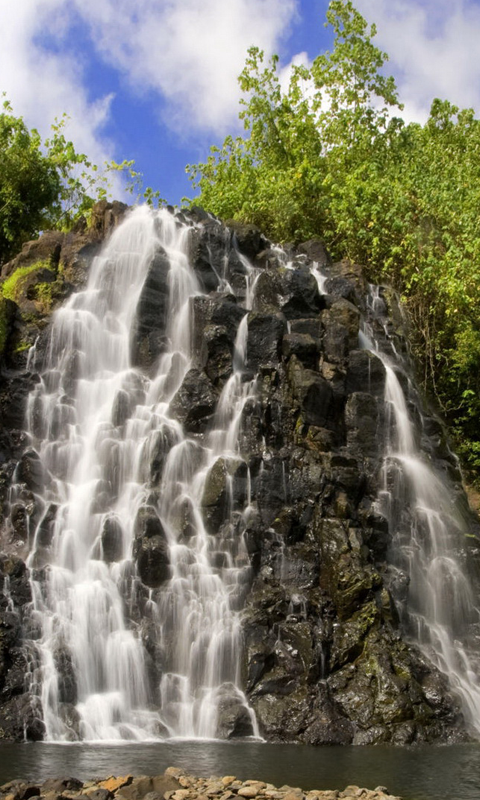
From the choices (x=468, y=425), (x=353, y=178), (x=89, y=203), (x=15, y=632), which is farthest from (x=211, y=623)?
(x=89, y=203)

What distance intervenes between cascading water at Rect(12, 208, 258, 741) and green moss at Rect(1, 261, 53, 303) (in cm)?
220

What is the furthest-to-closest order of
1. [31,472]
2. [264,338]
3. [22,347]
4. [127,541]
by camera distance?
[22,347] < [264,338] < [31,472] < [127,541]

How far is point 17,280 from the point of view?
27.9 meters

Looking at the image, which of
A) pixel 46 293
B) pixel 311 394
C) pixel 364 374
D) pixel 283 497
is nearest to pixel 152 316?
pixel 46 293

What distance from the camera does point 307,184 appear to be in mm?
37281

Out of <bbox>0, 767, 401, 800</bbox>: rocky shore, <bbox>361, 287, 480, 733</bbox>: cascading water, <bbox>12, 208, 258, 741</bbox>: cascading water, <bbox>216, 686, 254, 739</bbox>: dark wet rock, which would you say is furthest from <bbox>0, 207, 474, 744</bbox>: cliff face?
<bbox>0, 767, 401, 800</bbox>: rocky shore

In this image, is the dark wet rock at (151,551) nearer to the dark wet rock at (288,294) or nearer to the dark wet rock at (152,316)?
the dark wet rock at (152,316)

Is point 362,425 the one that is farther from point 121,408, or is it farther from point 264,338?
point 121,408

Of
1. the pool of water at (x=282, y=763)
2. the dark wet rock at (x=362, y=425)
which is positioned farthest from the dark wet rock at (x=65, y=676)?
the dark wet rock at (x=362, y=425)

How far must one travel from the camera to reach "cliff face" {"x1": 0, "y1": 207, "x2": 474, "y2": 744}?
16516 mm

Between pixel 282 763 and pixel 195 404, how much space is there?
455 inches

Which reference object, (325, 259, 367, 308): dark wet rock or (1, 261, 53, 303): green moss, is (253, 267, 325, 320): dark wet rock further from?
(1, 261, 53, 303): green moss

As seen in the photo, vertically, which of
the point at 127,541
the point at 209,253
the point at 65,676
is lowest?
the point at 65,676

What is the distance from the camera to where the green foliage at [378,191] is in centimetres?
3136
